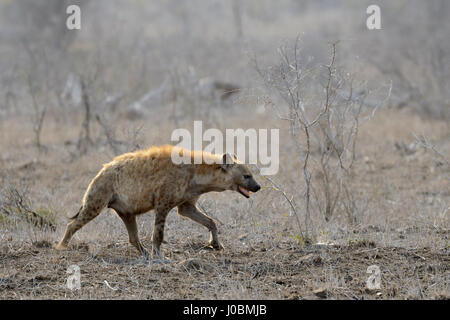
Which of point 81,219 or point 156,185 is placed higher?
point 156,185

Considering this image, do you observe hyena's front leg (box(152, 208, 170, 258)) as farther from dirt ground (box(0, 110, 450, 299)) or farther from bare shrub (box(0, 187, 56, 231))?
bare shrub (box(0, 187, 56, 231))

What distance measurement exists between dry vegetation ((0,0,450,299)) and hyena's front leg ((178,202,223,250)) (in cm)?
17

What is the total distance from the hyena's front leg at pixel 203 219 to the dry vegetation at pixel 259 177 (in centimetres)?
17

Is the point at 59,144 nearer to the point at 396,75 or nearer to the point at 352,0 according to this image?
the point at 396,75

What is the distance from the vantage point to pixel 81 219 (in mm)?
6102

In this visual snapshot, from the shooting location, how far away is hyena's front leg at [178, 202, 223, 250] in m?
6.25

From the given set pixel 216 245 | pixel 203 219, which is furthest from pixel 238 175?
pixel 216 245

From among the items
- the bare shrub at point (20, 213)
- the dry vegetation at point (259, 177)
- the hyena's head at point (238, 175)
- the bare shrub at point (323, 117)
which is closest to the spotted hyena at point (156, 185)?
the hyena's head at point (238, 175)

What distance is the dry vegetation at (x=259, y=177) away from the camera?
5.30 m

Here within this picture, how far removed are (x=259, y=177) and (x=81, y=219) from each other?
2319 mm

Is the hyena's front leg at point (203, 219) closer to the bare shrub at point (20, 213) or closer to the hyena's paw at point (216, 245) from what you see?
the hyena's paw at point (216, 245)

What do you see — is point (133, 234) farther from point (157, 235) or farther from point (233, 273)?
point (233, 273)

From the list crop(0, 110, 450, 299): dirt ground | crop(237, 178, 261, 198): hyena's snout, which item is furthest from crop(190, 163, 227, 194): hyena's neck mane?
crop(0, 110, 450, 299): dirt ground

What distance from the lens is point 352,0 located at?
108 ft
